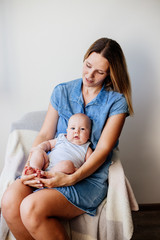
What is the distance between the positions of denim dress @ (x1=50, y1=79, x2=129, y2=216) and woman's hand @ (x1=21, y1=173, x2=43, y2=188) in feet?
0.34

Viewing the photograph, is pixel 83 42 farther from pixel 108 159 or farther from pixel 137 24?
pixel 108 159

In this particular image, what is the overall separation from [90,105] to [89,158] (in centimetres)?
35

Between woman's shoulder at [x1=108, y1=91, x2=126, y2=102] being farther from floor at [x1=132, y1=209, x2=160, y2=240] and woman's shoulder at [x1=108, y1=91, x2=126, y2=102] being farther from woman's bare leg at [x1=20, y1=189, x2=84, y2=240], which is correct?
floor at [x1=132, y1=209, x2=160, y2=240]

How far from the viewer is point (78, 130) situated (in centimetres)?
149

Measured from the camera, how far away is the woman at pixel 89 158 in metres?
1.25

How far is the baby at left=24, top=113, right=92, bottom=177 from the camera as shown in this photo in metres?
1.41

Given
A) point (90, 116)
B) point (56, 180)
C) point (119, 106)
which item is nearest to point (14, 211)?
point (56, 180)

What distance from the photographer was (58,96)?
1.68 m

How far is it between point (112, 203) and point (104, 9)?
1334 mm

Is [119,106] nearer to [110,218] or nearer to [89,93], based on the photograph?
[89,93]

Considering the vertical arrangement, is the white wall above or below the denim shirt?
above

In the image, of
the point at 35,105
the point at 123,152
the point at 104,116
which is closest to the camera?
the point at 104,116

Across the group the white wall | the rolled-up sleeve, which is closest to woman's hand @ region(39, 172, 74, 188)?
the rolled-up sleeve

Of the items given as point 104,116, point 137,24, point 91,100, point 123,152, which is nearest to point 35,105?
point 91,100
